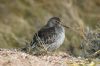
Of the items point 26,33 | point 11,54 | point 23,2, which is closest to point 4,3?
point 23,2

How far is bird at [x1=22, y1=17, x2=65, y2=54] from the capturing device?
12688 millimetres

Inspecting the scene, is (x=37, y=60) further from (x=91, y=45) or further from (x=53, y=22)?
(x=53, y=22)

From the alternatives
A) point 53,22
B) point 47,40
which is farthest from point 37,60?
point 53,22

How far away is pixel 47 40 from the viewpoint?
43.6 ft

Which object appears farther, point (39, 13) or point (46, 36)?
point (39, 13)

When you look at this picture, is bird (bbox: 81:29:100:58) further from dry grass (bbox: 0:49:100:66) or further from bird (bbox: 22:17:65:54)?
dry grass (bbox: 0:49:100:66)

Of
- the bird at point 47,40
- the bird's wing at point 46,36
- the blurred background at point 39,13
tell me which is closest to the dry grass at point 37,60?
the bird at point 47,40

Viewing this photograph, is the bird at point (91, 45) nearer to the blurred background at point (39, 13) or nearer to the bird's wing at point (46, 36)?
the bird's wing at point (46, 36)

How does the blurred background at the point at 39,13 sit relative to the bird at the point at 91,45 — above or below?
above

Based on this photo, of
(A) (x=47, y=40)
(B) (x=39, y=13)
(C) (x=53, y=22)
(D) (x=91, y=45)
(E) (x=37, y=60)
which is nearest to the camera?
(E) (x=37, y=60)

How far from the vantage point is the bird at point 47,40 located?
12688mm

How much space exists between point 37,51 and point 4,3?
910 cm

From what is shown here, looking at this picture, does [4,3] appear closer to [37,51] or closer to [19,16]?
[19,16]

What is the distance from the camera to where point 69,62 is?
11.4 metres
